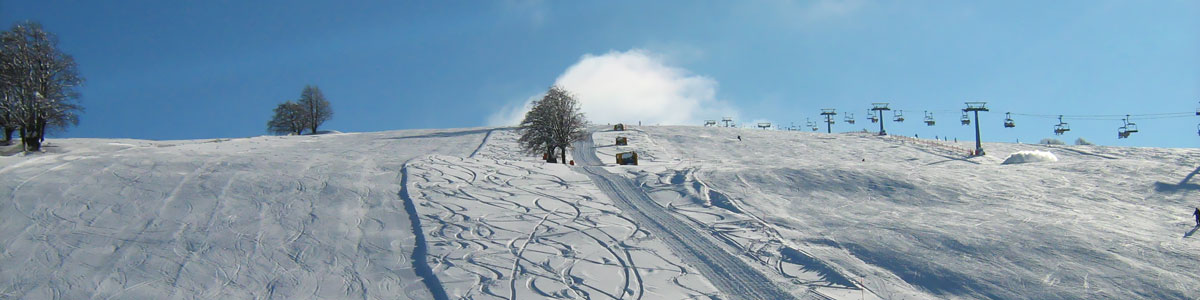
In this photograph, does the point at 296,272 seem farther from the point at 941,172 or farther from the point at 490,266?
the point at 941,172

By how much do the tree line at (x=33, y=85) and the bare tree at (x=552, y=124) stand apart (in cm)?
2920

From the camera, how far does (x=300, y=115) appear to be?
7544 cm

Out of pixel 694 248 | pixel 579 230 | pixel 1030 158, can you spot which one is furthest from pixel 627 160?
pixel 1030 158

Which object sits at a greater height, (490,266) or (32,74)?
(32,74)

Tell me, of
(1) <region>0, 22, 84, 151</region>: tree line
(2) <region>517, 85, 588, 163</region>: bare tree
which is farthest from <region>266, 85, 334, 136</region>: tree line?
(2) <region>517, 85, 588, 163</region>: bare tree

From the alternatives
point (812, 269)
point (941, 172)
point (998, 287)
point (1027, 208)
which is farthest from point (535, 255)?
point (941, 172)

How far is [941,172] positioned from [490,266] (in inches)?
890

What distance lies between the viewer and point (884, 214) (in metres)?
21.4

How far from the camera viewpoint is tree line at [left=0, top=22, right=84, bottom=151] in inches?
1570

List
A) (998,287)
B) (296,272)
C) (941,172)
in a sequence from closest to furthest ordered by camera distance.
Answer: (998,287) < (296,272) < (941,172)

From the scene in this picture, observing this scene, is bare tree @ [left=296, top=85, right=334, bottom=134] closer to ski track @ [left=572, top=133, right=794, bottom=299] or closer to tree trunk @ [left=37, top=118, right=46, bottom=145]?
tree trunk @ [left=37, top=118, right=46, bottom=145]

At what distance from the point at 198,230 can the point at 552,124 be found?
24209 millimetres

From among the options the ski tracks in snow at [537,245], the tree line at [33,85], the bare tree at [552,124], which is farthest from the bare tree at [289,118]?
the ski tracks in snow at [537,245]

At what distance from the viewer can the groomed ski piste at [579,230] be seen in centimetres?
1454
